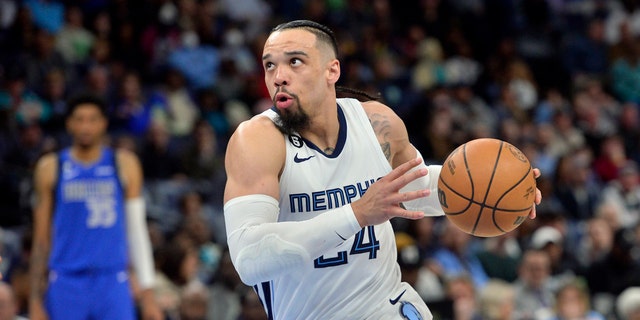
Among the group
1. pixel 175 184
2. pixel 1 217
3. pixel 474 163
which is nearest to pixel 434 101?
pixel 175 184

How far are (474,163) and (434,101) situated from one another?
9.72m

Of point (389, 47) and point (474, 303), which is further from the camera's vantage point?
point (389, 47)

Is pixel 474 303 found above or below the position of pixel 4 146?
below

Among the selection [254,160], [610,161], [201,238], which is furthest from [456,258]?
[254,160]

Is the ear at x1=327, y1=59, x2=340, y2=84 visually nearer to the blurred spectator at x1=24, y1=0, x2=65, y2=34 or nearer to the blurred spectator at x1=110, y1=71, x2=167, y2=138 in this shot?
the blurred spectator at x1=110, y1=71, x2=167, y2=138

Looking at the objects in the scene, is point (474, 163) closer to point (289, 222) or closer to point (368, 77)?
point (289, 222)

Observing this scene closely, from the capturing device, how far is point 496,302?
942 cm

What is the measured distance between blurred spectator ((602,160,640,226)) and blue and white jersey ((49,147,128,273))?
7.65 meters

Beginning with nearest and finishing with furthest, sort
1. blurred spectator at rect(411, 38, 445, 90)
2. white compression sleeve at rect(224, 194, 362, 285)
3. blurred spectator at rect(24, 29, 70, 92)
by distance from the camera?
white compression sleeve at rect(224, 194, 362, 285)
blurred spectator at rect(24, 29, 70, 92)
blurred spectator at rect(411, 38, 445, 90)

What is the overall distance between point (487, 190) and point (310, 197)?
807mm

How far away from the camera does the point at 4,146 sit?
34.7 ft

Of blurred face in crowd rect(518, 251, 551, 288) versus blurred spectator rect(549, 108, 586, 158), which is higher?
blurred spectator rect(549, 108, 586, 158)

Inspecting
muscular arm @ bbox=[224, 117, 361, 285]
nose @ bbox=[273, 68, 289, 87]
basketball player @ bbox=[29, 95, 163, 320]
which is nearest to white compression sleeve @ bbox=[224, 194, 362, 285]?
muscular arm @ bbox=[224, 117, 361, 285]

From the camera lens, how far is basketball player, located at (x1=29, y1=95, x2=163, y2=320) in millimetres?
7059
